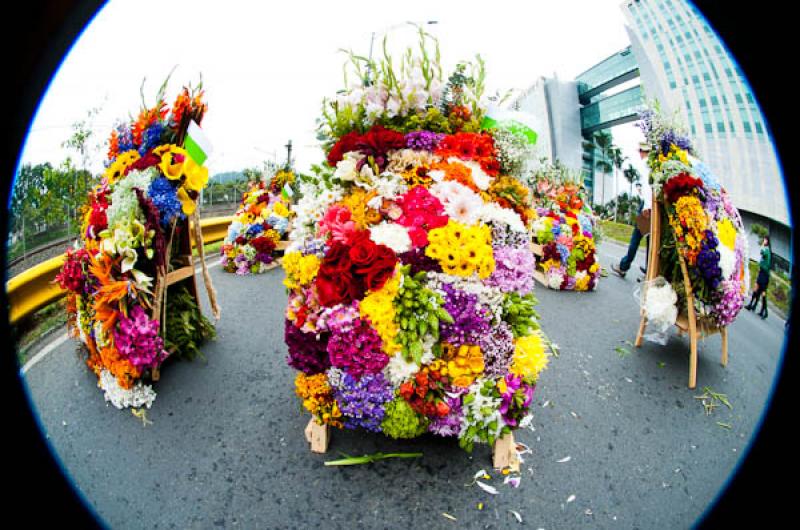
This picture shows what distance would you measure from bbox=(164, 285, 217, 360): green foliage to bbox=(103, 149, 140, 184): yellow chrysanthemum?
1144mm

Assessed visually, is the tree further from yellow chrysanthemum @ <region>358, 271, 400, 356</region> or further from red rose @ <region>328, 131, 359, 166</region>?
yellow chrysanthemum @ <region>358, 271, 400, 356</region>

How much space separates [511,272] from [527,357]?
1.77ft

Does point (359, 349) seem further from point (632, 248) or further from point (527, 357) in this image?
point (632, 248)

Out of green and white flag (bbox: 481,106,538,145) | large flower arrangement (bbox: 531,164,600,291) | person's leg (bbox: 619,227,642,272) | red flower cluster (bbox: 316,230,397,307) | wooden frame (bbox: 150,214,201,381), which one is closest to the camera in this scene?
red flower cluster (bbox: 316,230,397,307)

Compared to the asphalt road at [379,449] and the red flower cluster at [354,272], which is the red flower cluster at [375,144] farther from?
the asphalt road at [379,449]

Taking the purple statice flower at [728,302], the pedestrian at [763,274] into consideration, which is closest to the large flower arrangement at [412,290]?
the purple statice flower at [728,302]

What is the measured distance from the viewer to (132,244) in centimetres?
273

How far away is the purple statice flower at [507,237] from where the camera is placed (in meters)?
2.22

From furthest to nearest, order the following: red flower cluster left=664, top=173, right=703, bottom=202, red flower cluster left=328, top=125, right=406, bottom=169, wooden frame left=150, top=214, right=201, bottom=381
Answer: red flower cluster left=664, top=173, right=703, bottom=202, wooden frame left=150, top=214, right=201, bottom=381, red flower cluster left=328, top=125, right=406, bottom=169

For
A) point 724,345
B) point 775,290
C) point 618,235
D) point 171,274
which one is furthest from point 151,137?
point 618,235

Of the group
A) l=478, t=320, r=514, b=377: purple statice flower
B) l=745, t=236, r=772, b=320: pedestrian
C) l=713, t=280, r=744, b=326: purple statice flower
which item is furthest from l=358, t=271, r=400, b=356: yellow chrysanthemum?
l=745, t=236, r=772, b=320: pedestrian

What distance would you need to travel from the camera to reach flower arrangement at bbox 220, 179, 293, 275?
22.5 feet

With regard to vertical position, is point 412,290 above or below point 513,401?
above

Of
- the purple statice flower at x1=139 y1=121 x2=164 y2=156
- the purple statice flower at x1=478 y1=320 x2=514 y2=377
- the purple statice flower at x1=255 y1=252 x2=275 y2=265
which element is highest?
the purple statice flower at x1=139 y1=121 x2=164 y2=156
